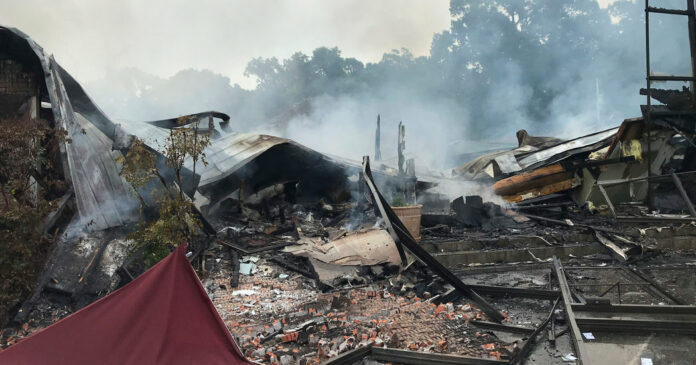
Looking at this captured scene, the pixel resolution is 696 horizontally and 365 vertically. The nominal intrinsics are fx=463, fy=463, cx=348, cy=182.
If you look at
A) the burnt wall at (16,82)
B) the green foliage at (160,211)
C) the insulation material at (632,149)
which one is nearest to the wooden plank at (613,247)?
the insulation material at (632,149)

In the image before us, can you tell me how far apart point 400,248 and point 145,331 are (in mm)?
4353

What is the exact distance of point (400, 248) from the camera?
754 centimetres

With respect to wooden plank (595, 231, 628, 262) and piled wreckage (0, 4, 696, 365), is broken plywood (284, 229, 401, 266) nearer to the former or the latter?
piled wreckage (0, 4, 696, 365)

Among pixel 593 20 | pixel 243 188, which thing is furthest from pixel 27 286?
pixel 593 20

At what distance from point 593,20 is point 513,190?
26.7 metres

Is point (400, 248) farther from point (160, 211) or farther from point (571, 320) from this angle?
point (160, 211)

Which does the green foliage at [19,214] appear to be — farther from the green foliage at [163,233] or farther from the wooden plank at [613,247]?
the wooden plank at [613,247]

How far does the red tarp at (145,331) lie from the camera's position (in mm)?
3863

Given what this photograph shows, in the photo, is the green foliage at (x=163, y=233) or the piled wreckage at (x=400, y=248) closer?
the piled wreckage at (x=400, y=248)

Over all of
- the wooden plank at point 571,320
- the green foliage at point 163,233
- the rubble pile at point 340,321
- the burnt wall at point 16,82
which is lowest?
the rubble pile at point 340,321

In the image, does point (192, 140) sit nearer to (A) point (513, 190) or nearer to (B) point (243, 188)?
(B) point (243, 188)

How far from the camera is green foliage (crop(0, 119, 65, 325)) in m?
6.55

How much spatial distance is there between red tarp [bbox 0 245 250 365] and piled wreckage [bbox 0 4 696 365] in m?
0.09

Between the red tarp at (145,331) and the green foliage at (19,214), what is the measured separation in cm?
337
